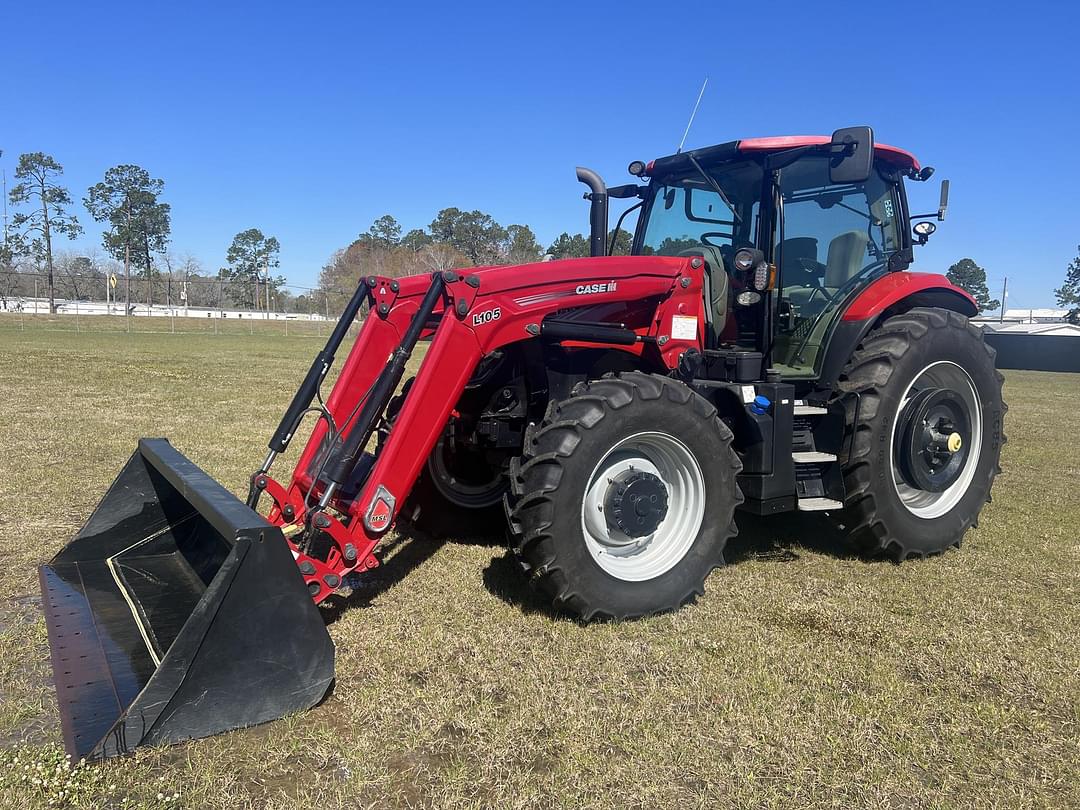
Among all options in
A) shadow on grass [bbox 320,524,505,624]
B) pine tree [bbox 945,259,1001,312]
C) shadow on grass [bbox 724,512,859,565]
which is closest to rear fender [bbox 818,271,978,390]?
shadow on grass [bbox 724,512,859,565]

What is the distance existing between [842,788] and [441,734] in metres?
1.47

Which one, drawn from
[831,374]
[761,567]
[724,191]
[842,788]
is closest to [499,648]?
[842,788]

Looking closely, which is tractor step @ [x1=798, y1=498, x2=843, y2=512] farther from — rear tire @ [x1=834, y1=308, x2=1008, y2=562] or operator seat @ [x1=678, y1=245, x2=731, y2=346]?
operator seat @ [x1=678, y1=245, x2=731, y2=346]

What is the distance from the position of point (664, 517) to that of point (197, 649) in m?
2.41

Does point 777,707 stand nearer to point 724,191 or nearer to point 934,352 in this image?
point 934,352

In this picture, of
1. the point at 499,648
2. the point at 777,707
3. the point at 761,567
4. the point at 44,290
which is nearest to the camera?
the point at 777,707

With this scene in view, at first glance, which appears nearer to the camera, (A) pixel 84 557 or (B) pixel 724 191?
(A) pixel 84 557

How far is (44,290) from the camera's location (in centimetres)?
6544

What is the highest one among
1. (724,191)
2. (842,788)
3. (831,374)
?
(724,191)

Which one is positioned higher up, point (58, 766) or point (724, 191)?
point (724, 191)

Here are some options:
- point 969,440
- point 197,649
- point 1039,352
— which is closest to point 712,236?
point 969,440

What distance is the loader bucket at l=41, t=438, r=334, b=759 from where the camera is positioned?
9.14 feet

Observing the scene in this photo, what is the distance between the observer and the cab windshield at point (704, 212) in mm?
5211

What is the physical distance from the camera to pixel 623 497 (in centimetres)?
412
